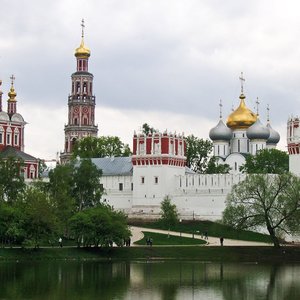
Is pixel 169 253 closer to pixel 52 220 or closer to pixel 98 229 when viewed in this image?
pixel 98 229

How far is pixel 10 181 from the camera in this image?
70.2 meters

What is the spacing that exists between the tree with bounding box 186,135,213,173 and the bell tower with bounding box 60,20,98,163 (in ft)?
44.3

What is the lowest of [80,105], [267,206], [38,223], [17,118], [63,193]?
[38,223]

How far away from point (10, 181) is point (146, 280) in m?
26.0

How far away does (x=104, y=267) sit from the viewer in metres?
54.1

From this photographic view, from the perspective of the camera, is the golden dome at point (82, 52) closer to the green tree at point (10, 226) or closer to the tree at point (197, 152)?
the tree at point (197, 152)

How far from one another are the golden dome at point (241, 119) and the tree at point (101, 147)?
11.4 metres

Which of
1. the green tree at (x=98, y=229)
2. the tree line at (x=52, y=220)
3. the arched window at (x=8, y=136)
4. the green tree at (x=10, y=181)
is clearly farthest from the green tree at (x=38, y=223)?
the arched window at (x=8, y=136)

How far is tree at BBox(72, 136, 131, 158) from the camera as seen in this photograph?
103 meters

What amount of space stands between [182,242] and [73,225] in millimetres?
10052

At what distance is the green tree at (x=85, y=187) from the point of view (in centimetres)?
7175

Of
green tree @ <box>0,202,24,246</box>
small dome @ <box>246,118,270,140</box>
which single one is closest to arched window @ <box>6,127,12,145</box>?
small dome @ <box>246,118,270,140</box>

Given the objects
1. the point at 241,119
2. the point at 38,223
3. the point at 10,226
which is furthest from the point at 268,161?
the point at 10,226

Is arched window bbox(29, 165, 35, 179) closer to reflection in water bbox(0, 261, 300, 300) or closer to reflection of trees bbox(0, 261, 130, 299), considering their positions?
reflection in water bbox(0, 261, 300, 300)
